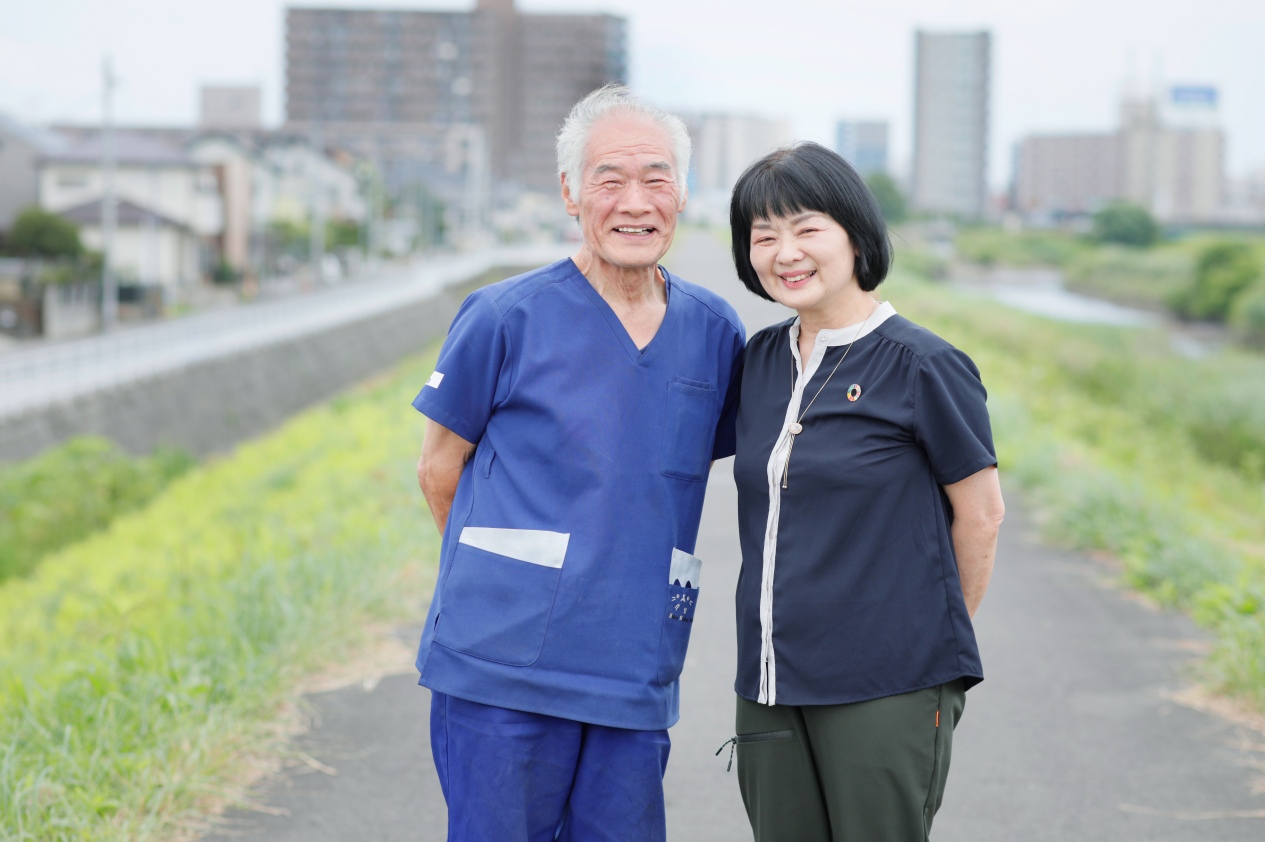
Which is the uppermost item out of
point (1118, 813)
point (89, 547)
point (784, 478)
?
point (784, 478)

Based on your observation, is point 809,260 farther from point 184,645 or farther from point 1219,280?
point 1219,280

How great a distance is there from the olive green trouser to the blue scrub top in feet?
0.80

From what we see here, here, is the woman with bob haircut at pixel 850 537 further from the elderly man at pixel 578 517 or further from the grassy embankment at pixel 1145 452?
the grassy embankment at pixel 1145 452

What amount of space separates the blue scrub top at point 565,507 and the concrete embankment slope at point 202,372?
588 inches

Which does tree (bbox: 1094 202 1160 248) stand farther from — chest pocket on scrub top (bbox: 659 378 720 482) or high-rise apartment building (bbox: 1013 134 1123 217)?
chest pocket on scrub top (bbox: 659 378 720 482)

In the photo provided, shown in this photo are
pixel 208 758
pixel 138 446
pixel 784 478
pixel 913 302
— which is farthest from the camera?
pixel 913 302

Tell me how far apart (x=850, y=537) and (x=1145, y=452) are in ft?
41.8

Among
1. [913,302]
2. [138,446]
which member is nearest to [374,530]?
[138,446]

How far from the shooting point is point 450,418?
8.25 feet

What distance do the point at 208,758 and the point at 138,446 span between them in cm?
1664

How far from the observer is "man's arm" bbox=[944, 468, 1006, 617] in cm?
237

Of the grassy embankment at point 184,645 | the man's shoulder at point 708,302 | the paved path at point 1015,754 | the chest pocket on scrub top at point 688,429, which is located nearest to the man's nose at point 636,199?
the man's shoulder at point 708,302

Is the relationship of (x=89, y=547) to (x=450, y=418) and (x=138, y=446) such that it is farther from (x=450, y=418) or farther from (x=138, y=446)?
(x=450, y=418)

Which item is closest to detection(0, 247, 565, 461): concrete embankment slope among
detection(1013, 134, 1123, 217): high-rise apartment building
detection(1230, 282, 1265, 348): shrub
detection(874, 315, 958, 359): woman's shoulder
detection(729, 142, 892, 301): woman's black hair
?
detection(729, 142, 892, 301): woman's black hair
